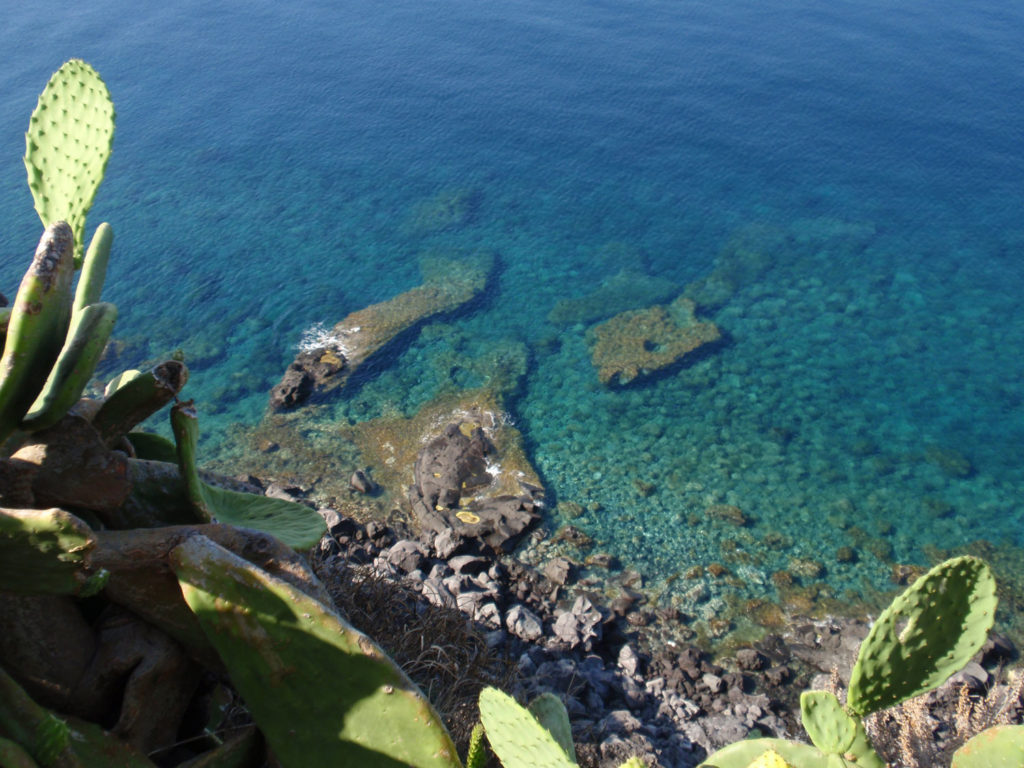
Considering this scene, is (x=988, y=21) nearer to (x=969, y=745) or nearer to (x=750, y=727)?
(x=750, y=727)

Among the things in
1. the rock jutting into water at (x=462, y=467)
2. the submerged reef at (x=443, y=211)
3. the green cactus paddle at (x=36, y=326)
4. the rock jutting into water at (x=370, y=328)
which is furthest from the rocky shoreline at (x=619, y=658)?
the submerged reef at (x=443, y=211)

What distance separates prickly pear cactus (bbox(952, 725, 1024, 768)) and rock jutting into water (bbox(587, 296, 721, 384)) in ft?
51.3

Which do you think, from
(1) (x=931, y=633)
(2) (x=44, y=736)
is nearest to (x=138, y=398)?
(2) (x=44, y=736)

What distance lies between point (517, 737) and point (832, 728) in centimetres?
204

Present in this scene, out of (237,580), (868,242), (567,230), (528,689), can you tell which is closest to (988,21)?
(868,242)

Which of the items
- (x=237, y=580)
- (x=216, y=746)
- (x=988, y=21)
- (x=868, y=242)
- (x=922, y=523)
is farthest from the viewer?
(x=988, y=21)

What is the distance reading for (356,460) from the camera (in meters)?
17.4

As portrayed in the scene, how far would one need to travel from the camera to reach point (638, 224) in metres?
29.9

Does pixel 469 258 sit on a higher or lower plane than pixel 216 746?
lower

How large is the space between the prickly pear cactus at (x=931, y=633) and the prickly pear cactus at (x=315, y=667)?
2769 mm

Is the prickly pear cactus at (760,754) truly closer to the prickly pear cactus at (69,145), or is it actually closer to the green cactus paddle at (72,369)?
the green cactus paddle at (72,369)

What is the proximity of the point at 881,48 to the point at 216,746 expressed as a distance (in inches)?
2043

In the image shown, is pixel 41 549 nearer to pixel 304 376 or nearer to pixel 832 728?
pixel 832 728

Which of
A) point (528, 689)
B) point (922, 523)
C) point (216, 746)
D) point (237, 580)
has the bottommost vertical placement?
point (922, 523)
